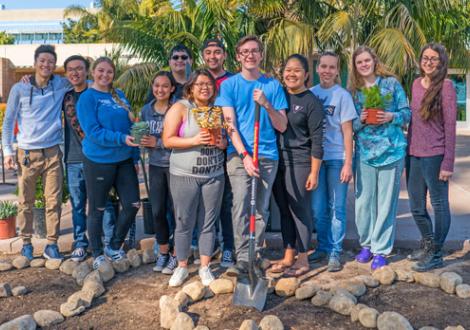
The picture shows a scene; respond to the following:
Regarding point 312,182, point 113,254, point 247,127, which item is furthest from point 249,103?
point 113,254

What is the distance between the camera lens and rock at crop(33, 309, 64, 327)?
13.4 ft

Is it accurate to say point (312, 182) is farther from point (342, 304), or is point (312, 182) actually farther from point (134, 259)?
point (134, 259)

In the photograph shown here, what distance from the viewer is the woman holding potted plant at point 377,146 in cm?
489

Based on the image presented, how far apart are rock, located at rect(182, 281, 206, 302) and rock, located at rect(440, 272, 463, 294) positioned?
6.55ft

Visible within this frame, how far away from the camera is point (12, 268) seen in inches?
215

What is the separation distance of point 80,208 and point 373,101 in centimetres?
300

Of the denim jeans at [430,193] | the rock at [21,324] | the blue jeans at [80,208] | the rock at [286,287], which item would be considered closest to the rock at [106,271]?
the blue jeans at [80,208]

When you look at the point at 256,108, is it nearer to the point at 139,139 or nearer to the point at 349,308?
the point at 139,139

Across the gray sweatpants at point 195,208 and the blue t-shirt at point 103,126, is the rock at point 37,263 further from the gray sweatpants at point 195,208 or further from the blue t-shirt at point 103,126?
the gray sweatpants at point 195,208

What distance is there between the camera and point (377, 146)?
16.2 ft

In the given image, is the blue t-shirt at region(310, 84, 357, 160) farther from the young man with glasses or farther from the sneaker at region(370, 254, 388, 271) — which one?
the sneaker at region(370, 254, 388, 271)

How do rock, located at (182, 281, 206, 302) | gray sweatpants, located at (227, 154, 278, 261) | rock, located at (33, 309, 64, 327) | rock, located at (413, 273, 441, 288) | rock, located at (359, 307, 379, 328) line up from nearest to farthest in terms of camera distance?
rock, located at (359, 307, 379, 328) < rock, located at (33, 309, 64, 327) < rock, located at (182, 281, 206, 302) < gray sweatpants, located at (227, 154, 278, 261) < rock, located at (413, 273, 441, 288)

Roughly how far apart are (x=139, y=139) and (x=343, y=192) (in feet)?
6.27

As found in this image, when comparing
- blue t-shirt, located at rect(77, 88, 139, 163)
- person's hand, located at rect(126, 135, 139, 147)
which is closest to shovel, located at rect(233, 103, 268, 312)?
person's hand, located at rect(126, 135, 139, 147)
